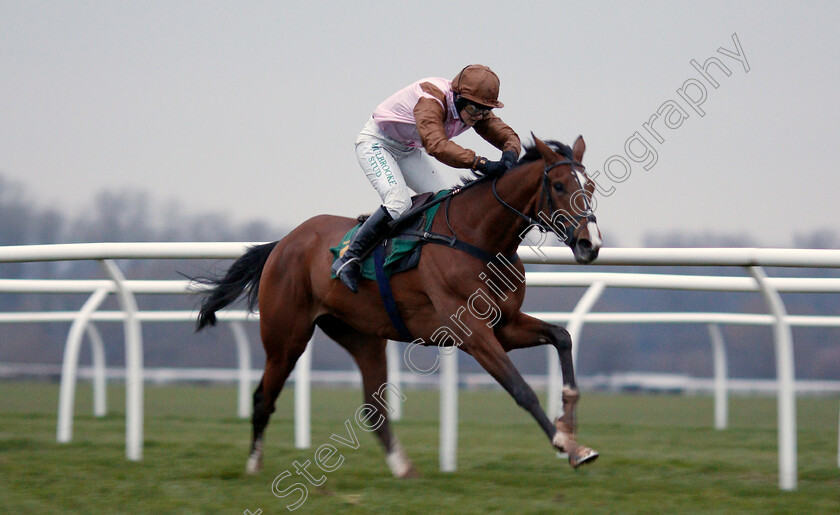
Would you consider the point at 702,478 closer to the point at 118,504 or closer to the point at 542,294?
the point at 118,504

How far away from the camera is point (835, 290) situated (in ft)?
12.4

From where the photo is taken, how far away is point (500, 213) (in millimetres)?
3912

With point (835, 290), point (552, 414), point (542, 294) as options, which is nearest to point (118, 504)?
point (835, 290)

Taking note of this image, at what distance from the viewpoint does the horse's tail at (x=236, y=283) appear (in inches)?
191

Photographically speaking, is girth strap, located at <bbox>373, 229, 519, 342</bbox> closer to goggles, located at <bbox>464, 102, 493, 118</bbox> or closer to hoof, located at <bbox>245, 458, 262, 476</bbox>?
goggles, located at <bbox>464, 102, 493, 118</bbox>

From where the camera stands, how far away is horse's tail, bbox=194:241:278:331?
485 centimetres

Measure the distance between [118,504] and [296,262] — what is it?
1608mm

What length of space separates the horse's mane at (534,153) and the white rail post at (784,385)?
0.86 m

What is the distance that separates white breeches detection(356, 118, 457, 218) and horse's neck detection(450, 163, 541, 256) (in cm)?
34

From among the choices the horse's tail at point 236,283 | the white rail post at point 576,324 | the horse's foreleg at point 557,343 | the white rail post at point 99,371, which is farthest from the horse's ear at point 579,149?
the white rail post at point 99,371

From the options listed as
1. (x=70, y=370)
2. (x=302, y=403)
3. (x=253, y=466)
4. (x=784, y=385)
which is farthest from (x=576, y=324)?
(x=70, y=370)

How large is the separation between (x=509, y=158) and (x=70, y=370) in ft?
10.7

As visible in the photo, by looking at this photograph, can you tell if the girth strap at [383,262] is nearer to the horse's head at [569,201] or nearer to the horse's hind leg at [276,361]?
the horse's head at [569,201]

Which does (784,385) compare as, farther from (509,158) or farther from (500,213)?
(509,158)
